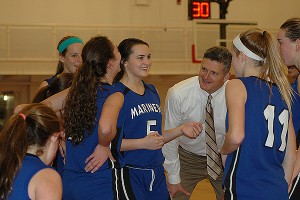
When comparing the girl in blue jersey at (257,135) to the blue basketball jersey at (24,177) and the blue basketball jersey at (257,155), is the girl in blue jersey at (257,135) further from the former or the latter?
the blue basketball jersey at (24,177)

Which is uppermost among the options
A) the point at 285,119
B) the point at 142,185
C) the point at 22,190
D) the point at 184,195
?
the point at 285,119

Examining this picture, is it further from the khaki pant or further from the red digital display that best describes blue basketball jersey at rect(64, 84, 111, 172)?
the red digital display

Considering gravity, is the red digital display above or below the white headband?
above

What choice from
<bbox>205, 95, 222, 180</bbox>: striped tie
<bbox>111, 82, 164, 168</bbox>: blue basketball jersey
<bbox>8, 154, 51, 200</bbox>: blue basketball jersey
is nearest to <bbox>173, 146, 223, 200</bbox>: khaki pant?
<bbox>205, 95, 222, 180</bbox>: striped tie

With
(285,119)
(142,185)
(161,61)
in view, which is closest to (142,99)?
(142,185)

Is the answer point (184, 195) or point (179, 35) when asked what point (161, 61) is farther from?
point (184, 195)

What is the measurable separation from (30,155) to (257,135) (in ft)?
3.66

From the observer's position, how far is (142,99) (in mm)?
3529

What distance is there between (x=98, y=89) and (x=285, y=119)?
3.63 ft

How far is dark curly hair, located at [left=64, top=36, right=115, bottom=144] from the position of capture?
3.24m

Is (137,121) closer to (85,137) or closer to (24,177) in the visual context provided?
(85,137)

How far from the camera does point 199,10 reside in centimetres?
1052

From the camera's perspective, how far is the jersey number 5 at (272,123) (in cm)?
280

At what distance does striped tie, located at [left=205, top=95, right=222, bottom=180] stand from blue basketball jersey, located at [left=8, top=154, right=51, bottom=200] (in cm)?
219
